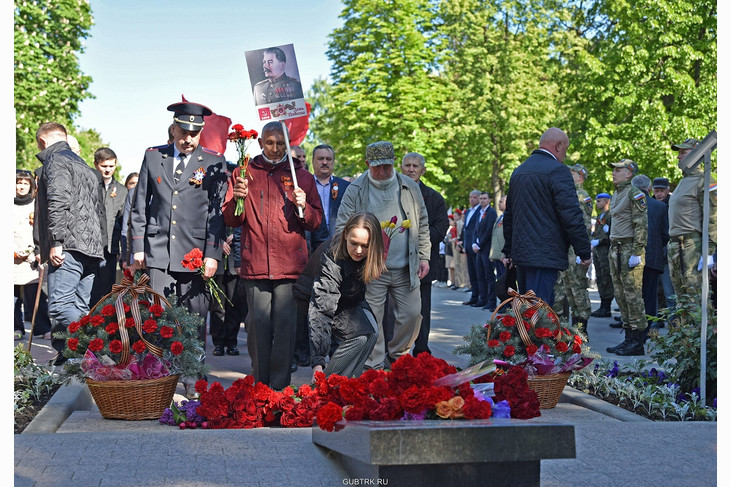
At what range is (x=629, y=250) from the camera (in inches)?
467

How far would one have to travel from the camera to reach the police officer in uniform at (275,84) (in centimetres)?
795

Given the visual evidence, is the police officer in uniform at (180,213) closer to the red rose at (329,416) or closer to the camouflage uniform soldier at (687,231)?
the red rose at (329,416)

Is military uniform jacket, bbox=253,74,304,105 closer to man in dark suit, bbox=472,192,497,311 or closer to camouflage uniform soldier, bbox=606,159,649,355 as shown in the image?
camouflage uniform soldier, bbox=606,159,649,355

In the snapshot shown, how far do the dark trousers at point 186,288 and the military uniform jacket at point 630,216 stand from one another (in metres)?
6.01

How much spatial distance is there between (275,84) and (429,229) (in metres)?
2.62

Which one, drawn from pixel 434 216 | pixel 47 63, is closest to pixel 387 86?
pixel 47 63

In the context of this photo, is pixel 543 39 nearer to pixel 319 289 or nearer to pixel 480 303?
pixel 480 303

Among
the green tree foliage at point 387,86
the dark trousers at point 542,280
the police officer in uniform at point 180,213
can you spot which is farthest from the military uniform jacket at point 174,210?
the green tree foliage at point 387,86

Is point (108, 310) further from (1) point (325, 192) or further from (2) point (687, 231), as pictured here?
(2) point (687, 231)

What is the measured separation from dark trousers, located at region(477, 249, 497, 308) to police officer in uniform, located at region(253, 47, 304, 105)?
11.3 m

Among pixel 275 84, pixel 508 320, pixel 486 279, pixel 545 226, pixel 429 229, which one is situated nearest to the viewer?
pixel 508 320

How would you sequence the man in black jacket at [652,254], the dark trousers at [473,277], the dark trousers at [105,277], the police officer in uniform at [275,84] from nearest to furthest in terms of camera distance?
the police officer in uniform at [275,84] → the dark trousers at [105,277] → the man in black jacket at [652,254] → the dark trousers at [473,277]

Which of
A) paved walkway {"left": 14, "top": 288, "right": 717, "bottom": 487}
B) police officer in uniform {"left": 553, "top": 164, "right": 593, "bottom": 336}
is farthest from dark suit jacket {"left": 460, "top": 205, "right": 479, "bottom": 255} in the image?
paved walkway {"left": 14, "top": 288, "right": 717, "bottom": 487}

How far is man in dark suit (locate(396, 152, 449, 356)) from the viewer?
976cm
